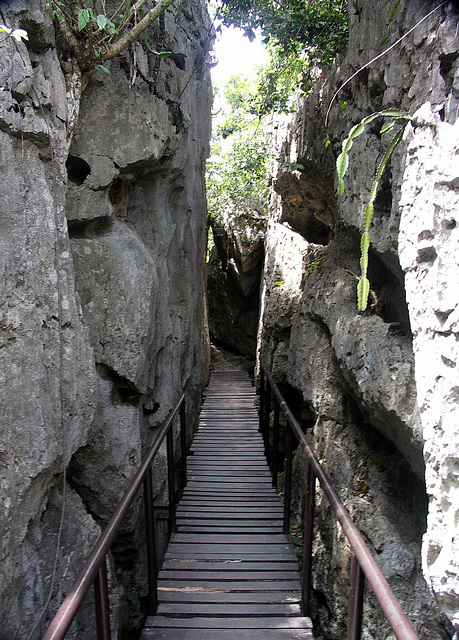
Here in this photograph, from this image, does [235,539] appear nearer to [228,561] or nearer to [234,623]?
[228,561]

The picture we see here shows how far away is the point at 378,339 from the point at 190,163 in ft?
13.1

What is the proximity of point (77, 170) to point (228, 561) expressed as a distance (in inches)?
140

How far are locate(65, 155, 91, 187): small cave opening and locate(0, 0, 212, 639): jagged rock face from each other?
Result: 0.4 inches

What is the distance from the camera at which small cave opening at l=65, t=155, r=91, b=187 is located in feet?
12.0

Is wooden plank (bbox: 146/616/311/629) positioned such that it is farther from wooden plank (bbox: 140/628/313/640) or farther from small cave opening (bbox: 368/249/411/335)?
small cave opening (bbox: 368/249/411/335)

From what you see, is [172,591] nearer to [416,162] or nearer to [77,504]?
[77,504]

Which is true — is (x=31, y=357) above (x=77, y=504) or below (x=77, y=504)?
above

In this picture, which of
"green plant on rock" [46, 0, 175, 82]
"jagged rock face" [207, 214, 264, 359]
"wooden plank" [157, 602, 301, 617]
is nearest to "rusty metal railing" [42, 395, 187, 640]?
"wooden plank" [157, 602, 301, 617]

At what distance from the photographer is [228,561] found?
136 inches

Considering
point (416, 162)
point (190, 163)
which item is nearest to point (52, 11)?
point (416, 162)

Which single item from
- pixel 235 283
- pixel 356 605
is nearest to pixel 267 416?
pixel 356 605

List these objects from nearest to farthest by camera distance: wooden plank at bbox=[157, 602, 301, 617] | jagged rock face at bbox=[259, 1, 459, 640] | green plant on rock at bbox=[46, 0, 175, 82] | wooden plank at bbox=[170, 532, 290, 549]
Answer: jagged rock face at bbox=[259, 1, 459, 640] → wooden plank at bbox=[157, 602, 301, 617] → green plant on rock at bbox=[46, 0, 175, 82] → wooden plank at bbox=[170, 532, 290, 549]

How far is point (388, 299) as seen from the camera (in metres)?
3.77

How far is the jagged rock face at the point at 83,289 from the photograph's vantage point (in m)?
2.26
